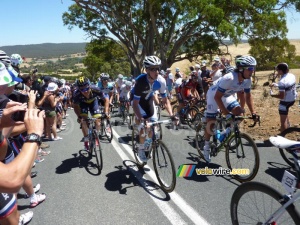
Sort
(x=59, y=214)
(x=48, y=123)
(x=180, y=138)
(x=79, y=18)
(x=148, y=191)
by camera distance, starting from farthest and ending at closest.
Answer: (x=79, y=18) < (x=48, y=123) < (x=180, y=138) < (x=148, y=191) < (x=59, y=214)

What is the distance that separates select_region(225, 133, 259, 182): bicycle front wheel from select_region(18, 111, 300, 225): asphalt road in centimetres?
22

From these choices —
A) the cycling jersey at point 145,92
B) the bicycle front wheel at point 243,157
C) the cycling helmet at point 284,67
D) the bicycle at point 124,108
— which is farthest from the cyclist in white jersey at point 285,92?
the bicycle at point 124,108

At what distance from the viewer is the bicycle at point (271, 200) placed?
2381 millimetres

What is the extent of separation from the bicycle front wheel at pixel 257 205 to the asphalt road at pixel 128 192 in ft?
1.65

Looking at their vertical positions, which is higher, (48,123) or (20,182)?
(20,182)

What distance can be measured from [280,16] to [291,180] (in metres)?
26.2

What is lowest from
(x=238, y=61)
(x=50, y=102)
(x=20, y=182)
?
(x=50, y=102)

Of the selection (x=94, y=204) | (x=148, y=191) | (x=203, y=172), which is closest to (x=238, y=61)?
(x=203, y=172)

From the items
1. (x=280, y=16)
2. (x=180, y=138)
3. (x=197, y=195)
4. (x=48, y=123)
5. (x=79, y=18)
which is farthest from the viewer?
(x=79, y=18)

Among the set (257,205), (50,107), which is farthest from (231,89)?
(50,107)

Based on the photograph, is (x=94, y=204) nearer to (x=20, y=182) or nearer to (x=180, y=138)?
(x=20, y=182)

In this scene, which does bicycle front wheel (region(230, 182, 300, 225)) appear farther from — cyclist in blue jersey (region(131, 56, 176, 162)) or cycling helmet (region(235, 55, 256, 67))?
cycling helmet (region(235, 55, 256, 67))

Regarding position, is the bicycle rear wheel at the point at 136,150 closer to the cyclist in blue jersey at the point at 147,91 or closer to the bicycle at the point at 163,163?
the cyclist in blue jersey at the point at 147,91

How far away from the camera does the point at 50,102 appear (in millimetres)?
8430
